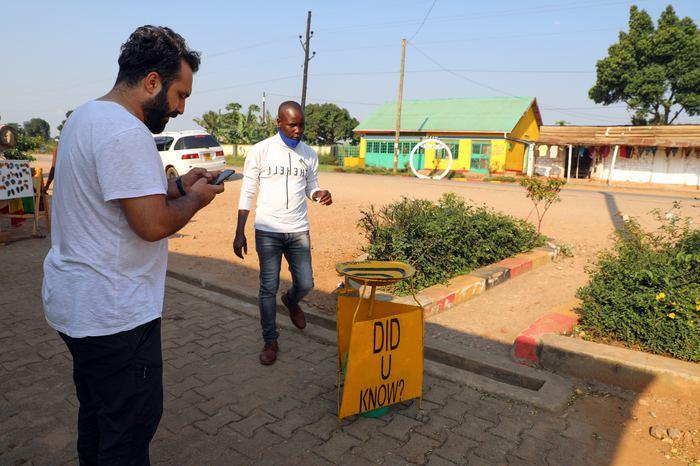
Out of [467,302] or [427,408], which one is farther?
[467,302]

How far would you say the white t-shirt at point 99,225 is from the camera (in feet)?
5.08

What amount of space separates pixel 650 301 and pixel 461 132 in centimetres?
2897

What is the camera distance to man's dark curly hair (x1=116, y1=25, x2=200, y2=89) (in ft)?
5.54

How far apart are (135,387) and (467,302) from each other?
13.0ft

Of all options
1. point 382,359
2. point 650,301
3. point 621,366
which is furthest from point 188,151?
point 621,366

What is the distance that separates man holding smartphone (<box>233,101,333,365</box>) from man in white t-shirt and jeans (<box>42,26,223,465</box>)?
74.3 inches

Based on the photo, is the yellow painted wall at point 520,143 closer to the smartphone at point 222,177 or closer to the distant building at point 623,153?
the distant building at point 623,153

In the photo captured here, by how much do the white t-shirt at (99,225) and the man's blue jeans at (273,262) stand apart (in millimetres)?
2000

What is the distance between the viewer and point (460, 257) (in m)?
5.70

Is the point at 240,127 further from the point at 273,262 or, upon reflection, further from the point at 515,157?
the point at 273,262

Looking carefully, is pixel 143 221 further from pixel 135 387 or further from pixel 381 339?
pixel 381 339

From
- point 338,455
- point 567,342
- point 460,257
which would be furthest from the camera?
point 460,257

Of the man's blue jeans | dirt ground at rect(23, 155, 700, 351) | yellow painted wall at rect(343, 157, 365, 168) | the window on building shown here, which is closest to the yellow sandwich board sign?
the man's blue jeans

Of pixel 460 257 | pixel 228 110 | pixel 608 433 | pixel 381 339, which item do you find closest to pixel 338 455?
pixel 381 339
